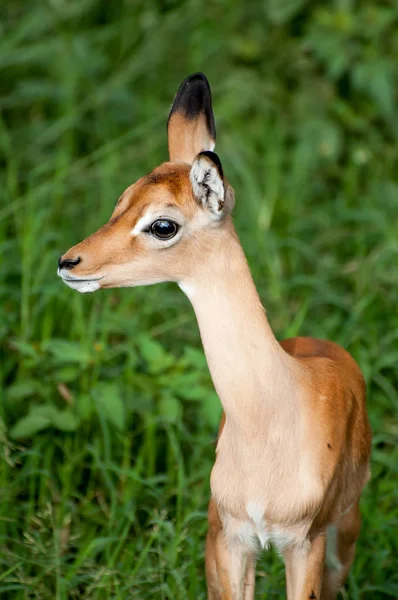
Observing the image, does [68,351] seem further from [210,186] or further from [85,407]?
[210,186]

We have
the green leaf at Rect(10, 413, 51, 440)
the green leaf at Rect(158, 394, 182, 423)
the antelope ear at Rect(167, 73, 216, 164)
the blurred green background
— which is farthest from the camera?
the green leaf at Rect(158, 394, 182, 423)

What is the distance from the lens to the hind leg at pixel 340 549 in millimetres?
3293

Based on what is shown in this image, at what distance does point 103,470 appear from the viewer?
164 inches

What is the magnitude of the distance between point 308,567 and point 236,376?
1.93 feet

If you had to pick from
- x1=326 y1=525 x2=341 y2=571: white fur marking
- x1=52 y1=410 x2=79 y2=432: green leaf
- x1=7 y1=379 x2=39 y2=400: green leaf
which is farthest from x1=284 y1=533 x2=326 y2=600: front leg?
x1=7 y1=379 x2=39 y2=400: green leaf

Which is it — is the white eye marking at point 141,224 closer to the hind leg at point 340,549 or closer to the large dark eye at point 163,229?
the large dark eye at point 163,229

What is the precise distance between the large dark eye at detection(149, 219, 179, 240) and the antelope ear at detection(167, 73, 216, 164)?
1.35 feet

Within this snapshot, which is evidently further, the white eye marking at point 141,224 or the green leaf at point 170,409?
the green leaf at point 170,409

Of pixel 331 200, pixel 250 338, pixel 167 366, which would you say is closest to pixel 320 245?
pixel 331 200

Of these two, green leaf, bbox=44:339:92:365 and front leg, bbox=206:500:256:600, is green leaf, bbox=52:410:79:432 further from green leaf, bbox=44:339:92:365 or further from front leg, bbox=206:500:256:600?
front leg, bbox=206:500:256:600

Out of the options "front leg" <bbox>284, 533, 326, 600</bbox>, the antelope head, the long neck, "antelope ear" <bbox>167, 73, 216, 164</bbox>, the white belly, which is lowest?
"front leg" <bbox>284, 533, 326, 600</bbox>

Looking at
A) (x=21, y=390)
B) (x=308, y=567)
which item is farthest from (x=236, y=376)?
(x=21, y=390)

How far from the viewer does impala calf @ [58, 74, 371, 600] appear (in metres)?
2.75

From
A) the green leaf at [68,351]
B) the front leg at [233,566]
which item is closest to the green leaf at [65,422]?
the green leaf at [68,351]
